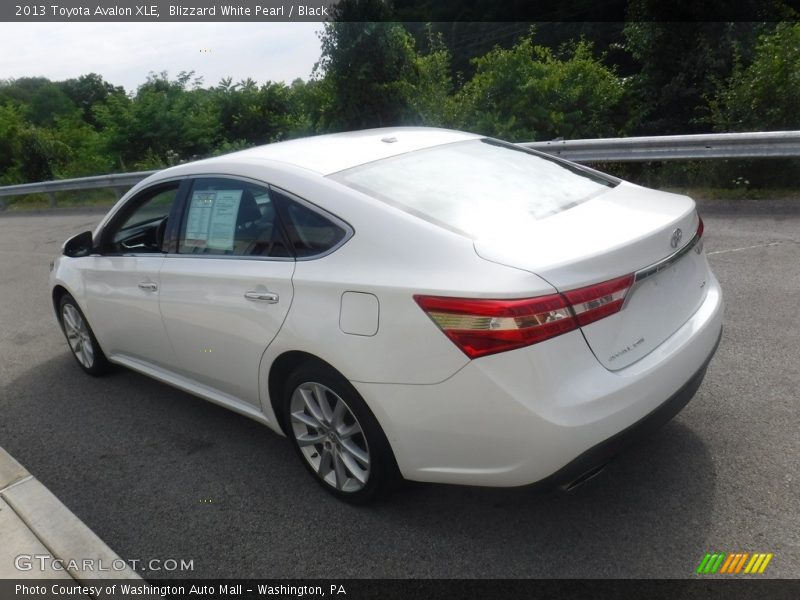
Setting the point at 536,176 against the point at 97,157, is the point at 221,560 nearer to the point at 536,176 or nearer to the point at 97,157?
the point at 536,176

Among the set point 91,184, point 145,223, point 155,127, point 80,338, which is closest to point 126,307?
point 145,223

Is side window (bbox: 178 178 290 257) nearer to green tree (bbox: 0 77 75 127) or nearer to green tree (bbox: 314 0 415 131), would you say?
green tree (bbox: 314 0 415 131)

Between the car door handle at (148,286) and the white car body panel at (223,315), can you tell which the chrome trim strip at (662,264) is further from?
the car door handle at (148,286)

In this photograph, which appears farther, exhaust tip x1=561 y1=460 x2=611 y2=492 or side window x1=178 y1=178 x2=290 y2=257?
side window x1=178 y1=178 x2=290 y2=257

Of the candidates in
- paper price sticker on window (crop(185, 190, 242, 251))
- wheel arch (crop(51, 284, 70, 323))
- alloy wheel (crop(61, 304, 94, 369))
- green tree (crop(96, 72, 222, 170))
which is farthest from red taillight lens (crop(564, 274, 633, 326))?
green tree (crop(96, 72, 222, 170))

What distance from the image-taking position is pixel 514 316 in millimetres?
2426

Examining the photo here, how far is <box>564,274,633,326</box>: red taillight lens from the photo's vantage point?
2477mm

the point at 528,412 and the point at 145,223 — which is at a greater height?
the point at 145,223

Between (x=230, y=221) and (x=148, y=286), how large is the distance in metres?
0.80

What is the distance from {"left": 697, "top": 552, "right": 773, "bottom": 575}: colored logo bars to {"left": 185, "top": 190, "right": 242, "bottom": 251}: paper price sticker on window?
101 inches

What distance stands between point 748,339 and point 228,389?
315cm

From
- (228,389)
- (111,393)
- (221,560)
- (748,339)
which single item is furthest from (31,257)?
(748,339)

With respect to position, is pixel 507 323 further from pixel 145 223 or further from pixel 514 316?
pixel 145 223

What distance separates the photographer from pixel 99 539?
3.05 metres
